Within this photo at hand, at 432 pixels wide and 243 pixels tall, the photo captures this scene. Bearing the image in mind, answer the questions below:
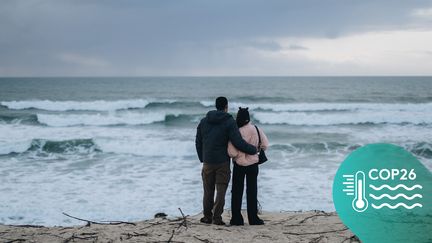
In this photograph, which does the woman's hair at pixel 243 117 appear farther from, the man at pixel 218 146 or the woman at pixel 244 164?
the man at pixel 218 146

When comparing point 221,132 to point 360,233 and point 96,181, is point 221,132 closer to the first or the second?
point 360,233

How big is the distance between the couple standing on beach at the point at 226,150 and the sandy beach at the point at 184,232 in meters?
0.42

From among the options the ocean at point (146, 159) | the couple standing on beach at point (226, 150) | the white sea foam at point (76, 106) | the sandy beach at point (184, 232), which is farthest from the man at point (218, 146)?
the white sea foam at point (76, 106)

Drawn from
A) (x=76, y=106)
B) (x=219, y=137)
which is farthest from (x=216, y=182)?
(x=76, y=106)

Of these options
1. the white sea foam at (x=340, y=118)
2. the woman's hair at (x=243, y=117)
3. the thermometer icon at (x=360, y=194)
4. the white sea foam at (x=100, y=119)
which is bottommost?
the white sea foam at (x=100, y=119)

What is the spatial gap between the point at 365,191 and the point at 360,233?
19.5 inches

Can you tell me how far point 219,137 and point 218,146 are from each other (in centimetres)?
12

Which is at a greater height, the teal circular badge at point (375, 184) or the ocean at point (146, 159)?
the teal circular badge at point (375, 184)

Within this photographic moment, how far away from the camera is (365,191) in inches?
132

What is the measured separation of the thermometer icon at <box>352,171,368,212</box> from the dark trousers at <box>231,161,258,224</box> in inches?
81.0

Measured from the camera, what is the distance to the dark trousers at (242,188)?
5.37 m

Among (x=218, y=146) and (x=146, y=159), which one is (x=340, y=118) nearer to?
(x=146, y=159)

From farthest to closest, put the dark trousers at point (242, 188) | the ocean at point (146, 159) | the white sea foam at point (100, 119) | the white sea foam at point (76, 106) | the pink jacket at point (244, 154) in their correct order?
1. the white sea foam at point (76, 106)
2. the white sea foam at point (100, 119)
3. the ocean at point (146, 159)
4. the dark trousers at point (242, 188)
5. the pink jacket at point (244, 154)

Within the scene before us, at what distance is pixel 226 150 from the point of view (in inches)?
208
